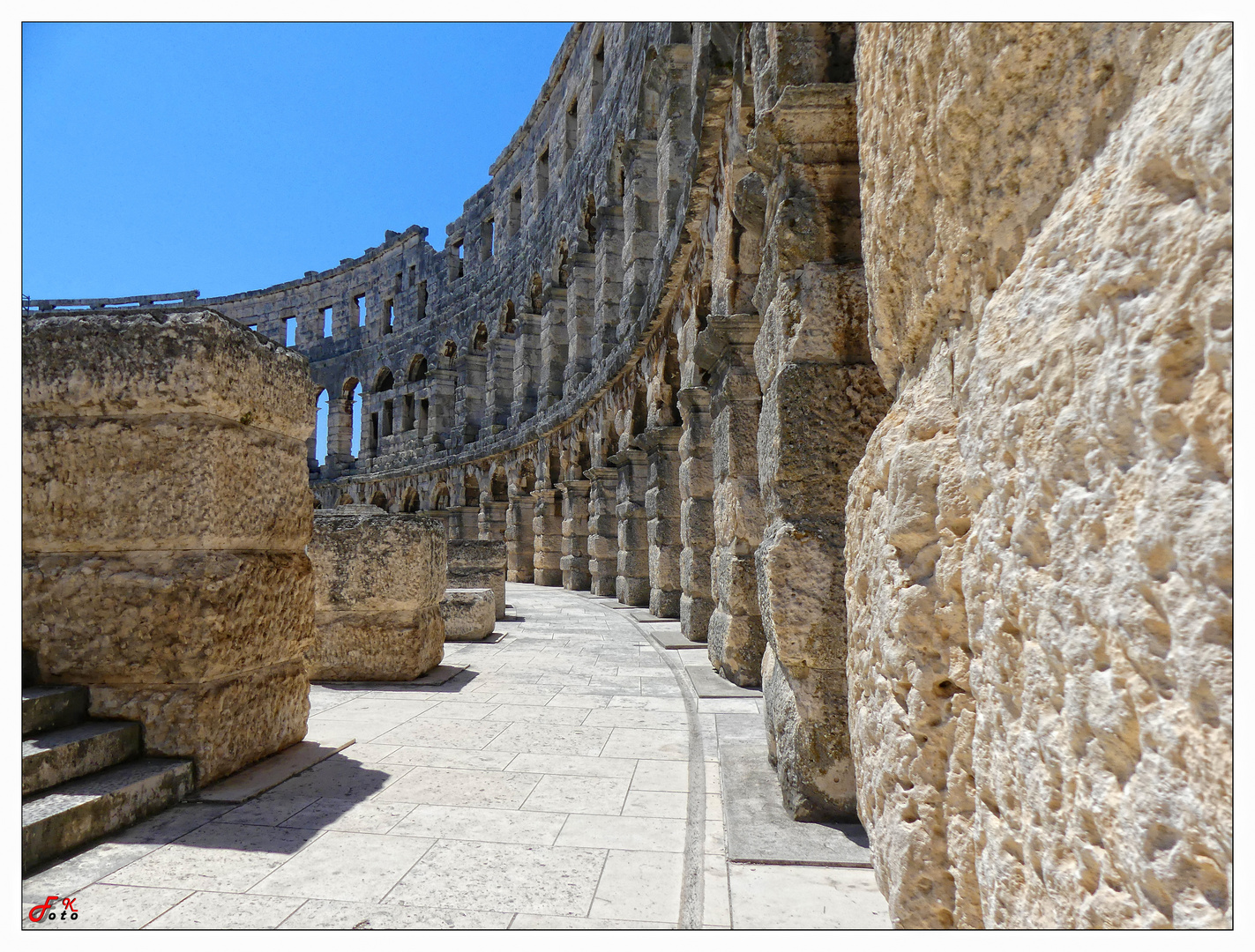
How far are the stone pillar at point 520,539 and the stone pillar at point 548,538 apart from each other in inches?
39.1

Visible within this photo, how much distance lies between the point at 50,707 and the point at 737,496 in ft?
12.5

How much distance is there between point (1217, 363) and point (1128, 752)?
40cm

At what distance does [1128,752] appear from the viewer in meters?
0.74

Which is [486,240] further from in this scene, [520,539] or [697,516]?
[697,516]

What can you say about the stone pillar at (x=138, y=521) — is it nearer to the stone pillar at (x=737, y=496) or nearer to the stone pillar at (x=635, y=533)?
the stone pillar at (x=737, y=496)

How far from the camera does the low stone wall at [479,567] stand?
939 cm

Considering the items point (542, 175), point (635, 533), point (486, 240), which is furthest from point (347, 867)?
point (486, 240)

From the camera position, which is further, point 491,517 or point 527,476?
point 491,517

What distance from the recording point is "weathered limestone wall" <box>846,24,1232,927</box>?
2.23 ft

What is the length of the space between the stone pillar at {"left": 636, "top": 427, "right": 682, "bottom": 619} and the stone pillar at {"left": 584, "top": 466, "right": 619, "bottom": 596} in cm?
382

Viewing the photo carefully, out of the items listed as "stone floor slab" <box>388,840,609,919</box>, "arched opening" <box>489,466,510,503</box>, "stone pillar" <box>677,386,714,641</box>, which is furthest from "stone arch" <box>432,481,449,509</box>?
"stone floor slab" <box>388,840,609,919</box>

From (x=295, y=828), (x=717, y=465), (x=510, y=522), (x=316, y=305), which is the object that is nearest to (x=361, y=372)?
(x=316, y=305)

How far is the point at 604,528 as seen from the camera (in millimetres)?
13367

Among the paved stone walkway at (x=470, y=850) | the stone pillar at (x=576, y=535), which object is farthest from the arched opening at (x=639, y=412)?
the paved stone walkway at (x=470, y=850)
